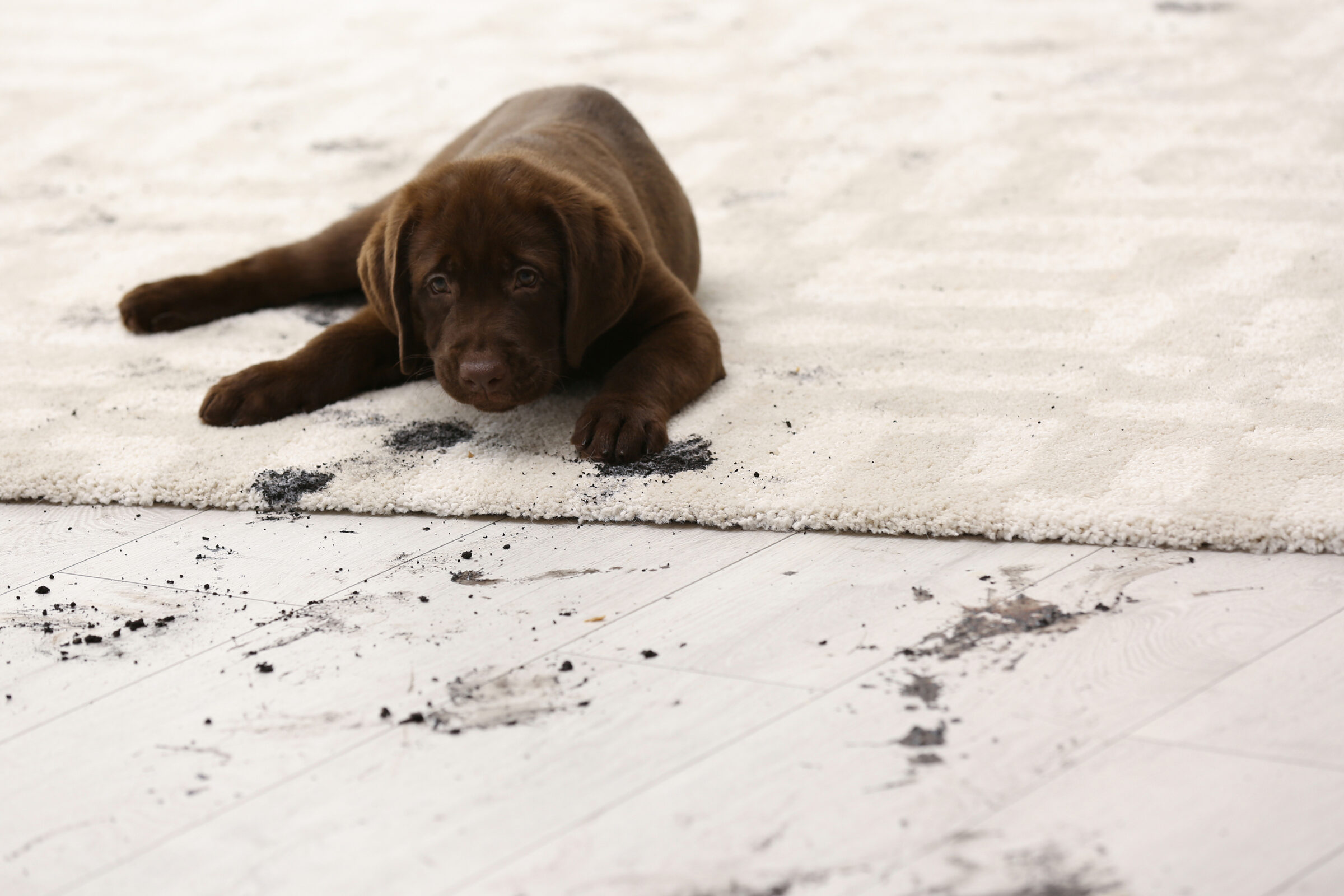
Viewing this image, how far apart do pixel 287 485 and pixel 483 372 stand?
1.45 ft

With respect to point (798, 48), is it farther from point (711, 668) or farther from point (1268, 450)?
point (711, 668)

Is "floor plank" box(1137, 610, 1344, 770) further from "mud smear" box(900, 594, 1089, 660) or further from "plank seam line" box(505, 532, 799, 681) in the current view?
"plank seam line" box(505, 532, 799, 681)

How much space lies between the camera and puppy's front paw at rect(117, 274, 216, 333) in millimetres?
3619

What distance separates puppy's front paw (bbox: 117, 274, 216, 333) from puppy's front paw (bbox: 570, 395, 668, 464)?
145 cm

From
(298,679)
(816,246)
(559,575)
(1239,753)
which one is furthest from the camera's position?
(816,246)

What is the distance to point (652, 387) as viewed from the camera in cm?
283

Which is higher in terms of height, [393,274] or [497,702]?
[393,274]

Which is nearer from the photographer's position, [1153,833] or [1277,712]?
[1153,833]

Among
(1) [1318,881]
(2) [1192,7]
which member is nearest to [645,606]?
(1) [1318,881]

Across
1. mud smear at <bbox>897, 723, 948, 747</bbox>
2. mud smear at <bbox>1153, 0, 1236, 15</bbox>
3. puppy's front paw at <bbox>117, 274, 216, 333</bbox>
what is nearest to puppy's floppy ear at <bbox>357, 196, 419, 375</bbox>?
puppy's front paw at <bbox>117, 274, 216, 333</bbox>

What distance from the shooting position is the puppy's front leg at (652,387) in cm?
267

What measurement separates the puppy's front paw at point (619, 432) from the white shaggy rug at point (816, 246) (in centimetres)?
6

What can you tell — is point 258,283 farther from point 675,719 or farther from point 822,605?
point 675,719

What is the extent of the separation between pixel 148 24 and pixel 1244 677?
294 inches
